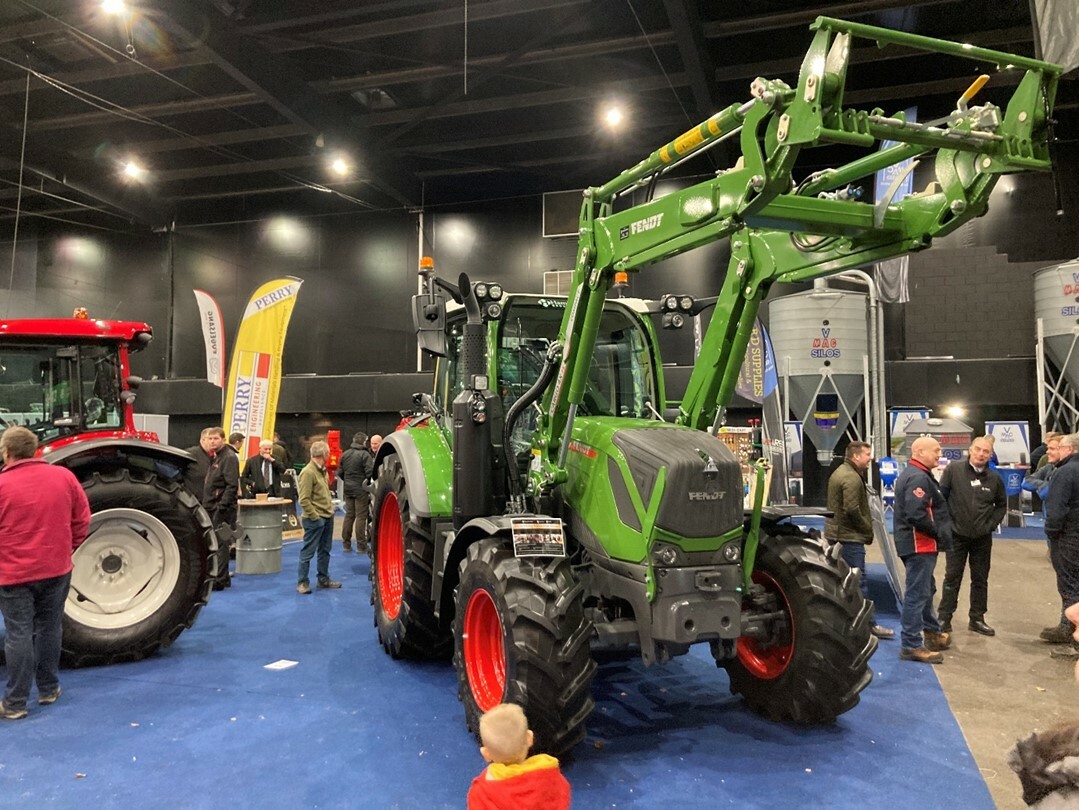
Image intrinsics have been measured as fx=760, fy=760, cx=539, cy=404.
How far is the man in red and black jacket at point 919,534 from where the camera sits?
5.28 meters

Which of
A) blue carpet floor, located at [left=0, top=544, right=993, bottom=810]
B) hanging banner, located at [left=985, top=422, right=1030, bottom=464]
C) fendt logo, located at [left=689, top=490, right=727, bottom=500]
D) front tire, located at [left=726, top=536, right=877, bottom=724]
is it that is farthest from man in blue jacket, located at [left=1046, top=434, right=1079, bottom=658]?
hanging banner, located at [left=985, top=422, right=1030, bottom=464]

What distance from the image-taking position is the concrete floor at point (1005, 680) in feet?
12.8

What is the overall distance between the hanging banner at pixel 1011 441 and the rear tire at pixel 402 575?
1136cm

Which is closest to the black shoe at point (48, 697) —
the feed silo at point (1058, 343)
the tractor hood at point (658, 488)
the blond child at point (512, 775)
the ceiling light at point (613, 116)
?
the tractor hood at point (658, 488)

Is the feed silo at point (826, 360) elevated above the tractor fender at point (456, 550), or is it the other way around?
the feed silo at point (826, 360)

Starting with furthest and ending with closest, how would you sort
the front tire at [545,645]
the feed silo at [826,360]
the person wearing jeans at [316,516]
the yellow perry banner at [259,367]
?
the yellow perry banner at [259,367] → the feed silo at [826,360] → the person wearing jeans at [316,516] → the front tire at [545,645]

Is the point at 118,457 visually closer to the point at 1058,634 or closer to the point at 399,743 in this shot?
Answer: the point at 399,743

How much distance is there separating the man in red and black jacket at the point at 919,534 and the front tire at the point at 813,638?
1.41 meters

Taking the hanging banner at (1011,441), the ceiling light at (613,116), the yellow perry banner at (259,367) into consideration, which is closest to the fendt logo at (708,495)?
the yellow perry banner at (259,367)

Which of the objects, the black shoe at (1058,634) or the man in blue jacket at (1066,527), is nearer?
the man in blue jacket at (1066,527)

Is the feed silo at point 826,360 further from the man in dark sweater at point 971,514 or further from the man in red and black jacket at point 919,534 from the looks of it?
the man in red and black jacket at point 919,534

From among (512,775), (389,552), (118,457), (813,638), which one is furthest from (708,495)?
(118,457)

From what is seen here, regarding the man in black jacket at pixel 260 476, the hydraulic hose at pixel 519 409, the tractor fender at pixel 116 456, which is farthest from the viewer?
the man in black jacket at pixel 260 476

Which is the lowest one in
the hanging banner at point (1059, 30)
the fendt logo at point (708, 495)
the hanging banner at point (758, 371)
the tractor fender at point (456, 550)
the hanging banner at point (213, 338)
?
the tractor fender at point (456, 550)
